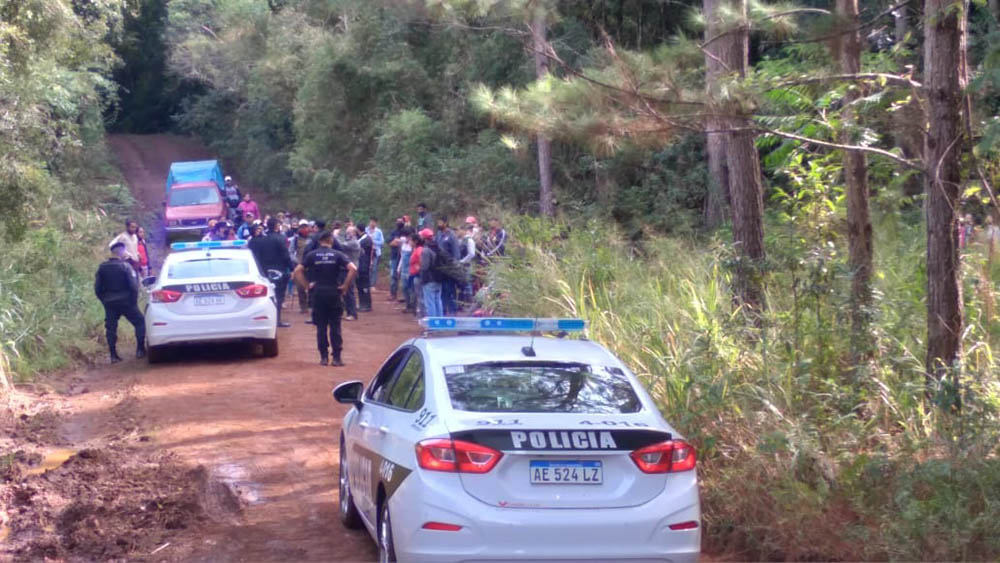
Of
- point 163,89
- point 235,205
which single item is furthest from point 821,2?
point 163,89

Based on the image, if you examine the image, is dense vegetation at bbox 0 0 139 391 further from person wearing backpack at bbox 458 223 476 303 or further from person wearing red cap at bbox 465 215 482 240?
person wearing red cap at bbox 465 215 482 240

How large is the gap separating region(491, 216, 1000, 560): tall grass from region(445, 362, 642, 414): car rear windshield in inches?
63.6

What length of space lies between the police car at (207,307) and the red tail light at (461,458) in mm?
9923

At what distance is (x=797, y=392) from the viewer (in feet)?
27.6

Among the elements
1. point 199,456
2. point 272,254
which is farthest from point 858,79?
point 272,254

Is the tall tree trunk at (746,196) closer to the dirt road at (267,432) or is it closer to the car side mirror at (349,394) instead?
the dirt road at (267,432)

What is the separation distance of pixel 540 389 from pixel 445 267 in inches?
446

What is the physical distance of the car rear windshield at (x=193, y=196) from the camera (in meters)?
37.9

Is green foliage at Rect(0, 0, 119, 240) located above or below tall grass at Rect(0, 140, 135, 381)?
above

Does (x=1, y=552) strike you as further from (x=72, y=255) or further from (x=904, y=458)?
(x=72, y=255)

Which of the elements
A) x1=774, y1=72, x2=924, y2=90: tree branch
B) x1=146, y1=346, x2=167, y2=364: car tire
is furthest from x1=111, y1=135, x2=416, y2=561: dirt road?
x1=774, y1=72, x2=924, y2=90: tree branch

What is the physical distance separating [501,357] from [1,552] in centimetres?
382

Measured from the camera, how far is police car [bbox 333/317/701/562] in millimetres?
5449

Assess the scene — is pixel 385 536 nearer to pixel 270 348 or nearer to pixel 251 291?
pixel 251 291
